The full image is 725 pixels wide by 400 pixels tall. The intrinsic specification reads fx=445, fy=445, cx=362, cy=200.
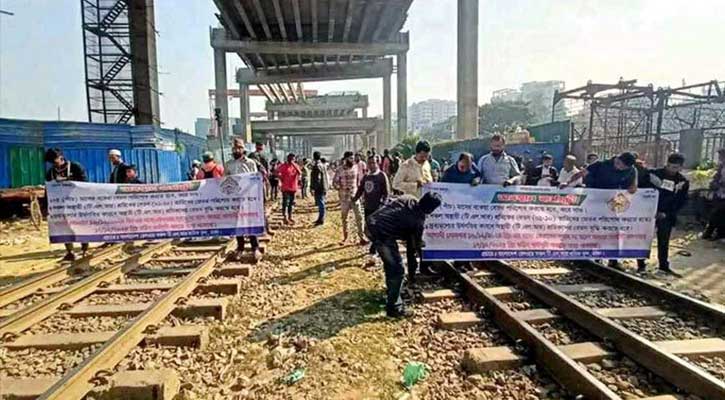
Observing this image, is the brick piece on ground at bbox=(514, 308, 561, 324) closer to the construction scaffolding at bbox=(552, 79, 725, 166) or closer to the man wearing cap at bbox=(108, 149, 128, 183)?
the man wearing cap at bbox=(108, 149, 128, 183)

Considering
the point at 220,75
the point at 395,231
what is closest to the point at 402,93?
the point at 220,75

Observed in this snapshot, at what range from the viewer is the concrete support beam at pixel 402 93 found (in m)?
39.7

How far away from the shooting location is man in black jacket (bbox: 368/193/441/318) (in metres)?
4.64

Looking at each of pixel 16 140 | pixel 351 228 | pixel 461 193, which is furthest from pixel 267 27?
pixel 461 193

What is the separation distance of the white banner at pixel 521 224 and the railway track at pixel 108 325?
2.84 metres

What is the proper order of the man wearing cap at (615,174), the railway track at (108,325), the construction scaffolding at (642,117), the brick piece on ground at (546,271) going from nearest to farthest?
the railway track at (108,325)
the brick piece on ground at (546,271)
the man wearing cap at (615,174)
the construction scaffolding at (642,117)

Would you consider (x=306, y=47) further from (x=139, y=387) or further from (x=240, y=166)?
(x=139, y=387)

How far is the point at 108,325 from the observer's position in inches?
177

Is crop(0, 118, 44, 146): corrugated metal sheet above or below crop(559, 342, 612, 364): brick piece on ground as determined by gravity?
above

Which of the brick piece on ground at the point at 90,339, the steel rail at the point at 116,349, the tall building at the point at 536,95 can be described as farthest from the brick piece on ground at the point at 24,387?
the tall building at the point at 536,95

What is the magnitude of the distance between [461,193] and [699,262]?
4494 mm

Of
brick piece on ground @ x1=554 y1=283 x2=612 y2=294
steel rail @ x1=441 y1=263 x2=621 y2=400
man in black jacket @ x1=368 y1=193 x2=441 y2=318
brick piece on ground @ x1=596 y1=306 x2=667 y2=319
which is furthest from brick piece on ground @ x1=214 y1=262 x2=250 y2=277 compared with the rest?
brick piece on ground @ x1=596 y1=306 x2=667 y2=319

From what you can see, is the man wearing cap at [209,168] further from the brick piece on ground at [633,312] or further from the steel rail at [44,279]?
the brick piece on ground at [633,312]

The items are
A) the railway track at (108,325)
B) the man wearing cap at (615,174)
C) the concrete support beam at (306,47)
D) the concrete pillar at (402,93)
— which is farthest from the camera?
the concrete pillar at (402,93)
